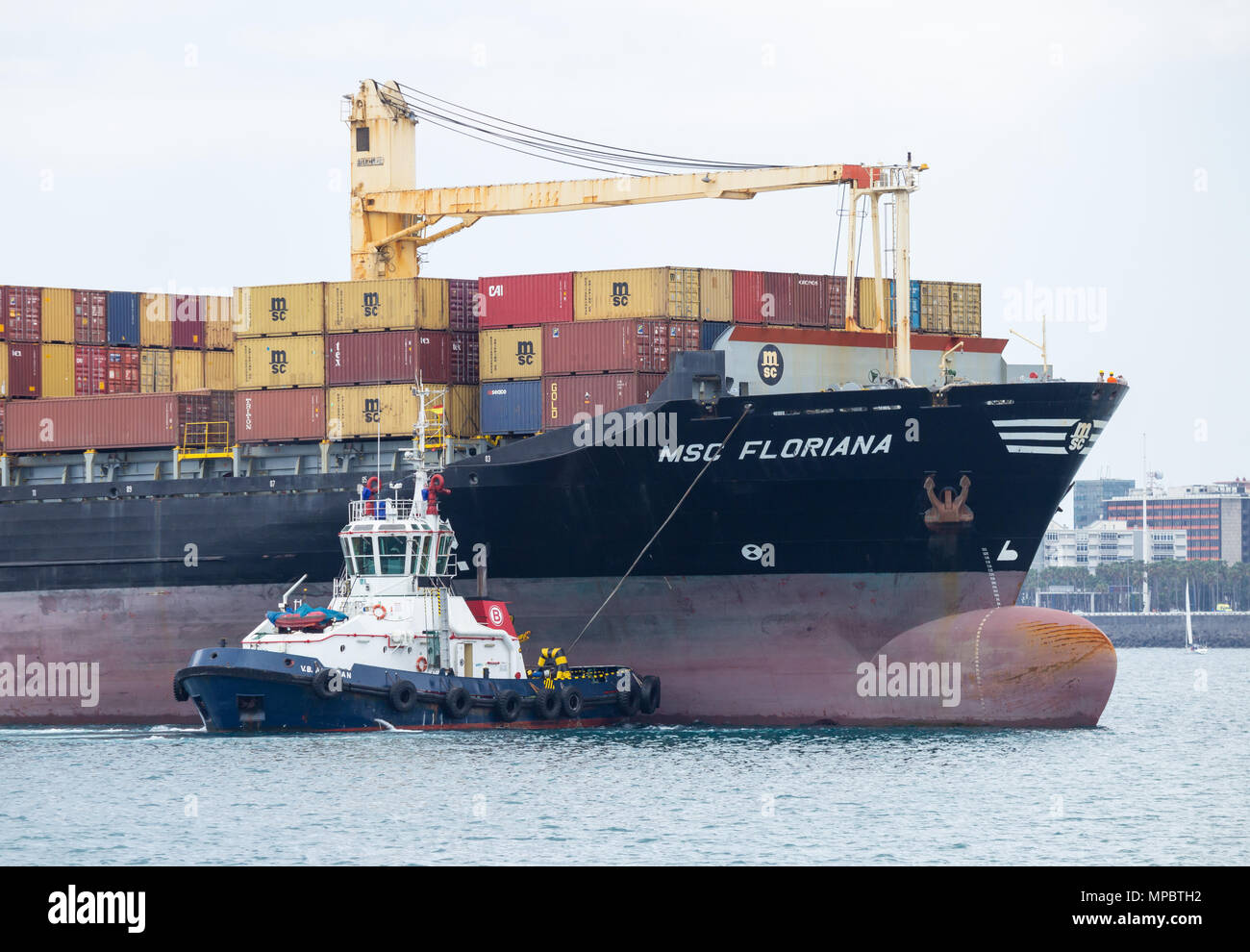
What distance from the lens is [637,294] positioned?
39.0 m

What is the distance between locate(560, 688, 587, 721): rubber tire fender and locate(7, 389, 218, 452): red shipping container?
12.5m

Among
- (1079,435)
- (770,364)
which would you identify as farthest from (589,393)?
(1079,435)

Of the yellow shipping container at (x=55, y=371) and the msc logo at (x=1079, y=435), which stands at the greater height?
the yellow shipping container at (x=55, y=371)

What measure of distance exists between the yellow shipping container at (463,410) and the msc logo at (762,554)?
767 centimetres

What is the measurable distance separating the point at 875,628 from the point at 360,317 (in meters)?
14.5

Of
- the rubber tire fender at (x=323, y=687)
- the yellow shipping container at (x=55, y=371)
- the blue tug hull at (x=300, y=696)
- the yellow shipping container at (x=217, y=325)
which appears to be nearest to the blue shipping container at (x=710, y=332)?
the blue tug hull at (x=300, y=696)

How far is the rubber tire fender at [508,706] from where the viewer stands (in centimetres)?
3703

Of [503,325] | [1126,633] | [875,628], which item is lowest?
[1126,633]

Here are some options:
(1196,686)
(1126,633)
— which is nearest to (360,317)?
(1196,686)

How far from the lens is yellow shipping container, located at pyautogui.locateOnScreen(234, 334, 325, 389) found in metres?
41.5

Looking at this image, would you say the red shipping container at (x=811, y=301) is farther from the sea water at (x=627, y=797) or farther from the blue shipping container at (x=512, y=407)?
the sea water at (x=627, y=797)
